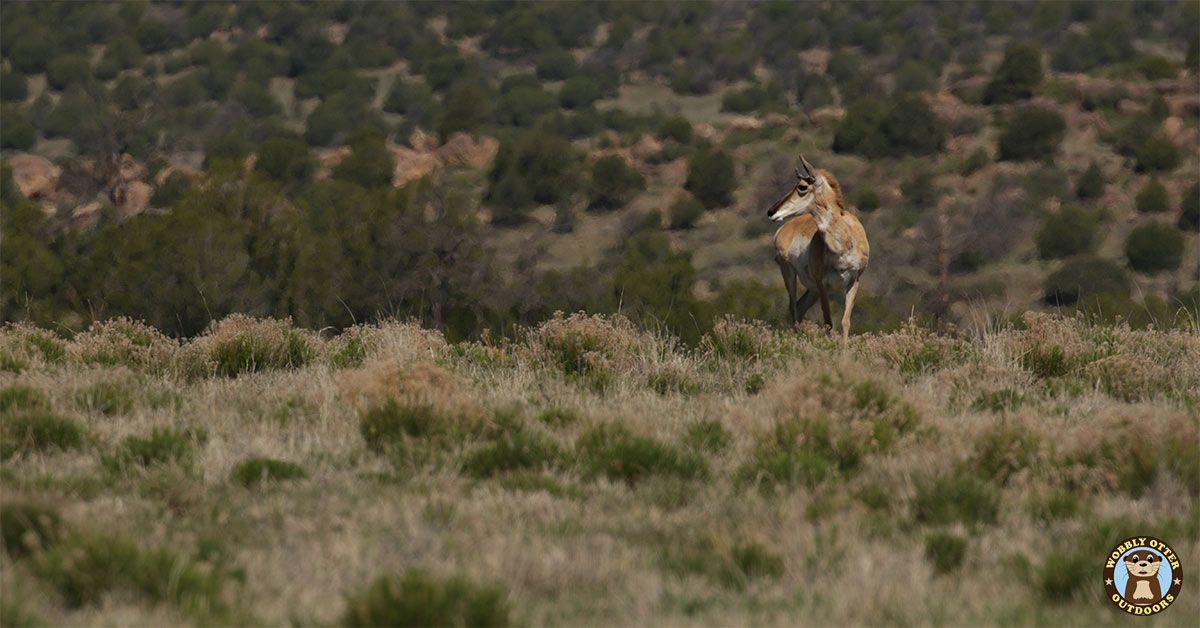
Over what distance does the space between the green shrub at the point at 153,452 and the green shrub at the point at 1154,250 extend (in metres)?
53.0

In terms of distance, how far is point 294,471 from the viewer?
7539 mm

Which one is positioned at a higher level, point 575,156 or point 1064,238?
point 1064,238

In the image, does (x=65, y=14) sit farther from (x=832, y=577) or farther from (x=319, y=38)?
(x=832, y=577)

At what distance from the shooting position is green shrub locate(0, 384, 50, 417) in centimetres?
877

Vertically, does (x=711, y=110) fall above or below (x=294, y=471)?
below

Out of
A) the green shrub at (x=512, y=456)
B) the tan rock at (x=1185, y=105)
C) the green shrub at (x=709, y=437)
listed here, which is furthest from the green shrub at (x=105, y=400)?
the tan rock at (x=1185, y=105)

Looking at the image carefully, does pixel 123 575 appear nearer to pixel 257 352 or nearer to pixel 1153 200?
pixel 257 352

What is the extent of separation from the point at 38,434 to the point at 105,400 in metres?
1.30

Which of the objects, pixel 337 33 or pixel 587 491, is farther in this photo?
pixel 337 33

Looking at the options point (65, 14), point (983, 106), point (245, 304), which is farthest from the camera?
point (65, 14)

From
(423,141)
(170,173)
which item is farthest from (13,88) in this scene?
(170,173)

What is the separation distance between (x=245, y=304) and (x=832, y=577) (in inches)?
1296

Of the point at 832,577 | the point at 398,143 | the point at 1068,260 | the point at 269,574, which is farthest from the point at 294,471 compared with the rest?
the point at 398,143

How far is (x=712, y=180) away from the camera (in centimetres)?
6925
